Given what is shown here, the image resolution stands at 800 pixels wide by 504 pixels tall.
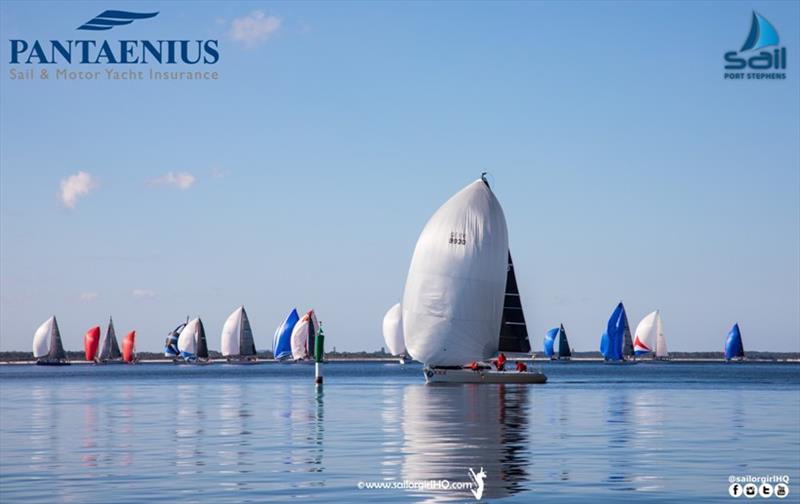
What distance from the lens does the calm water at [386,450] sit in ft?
89.0

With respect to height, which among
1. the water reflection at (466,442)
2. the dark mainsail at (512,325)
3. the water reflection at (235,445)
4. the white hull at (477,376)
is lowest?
the water reflection at (466,442)

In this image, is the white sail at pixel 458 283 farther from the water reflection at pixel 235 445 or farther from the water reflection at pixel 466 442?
the water reflection at pixel 235 445

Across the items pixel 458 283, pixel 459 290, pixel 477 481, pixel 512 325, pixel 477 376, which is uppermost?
pixel 458 283

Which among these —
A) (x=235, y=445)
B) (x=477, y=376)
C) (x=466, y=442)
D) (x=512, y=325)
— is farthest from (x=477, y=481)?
(x=512, y=325)

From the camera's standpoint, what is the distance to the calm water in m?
27.1

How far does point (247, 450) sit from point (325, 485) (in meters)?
9.68

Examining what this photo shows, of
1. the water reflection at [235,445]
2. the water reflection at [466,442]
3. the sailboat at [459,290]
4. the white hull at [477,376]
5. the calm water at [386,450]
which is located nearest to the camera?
the calm water at [386,450]

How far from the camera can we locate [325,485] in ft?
91.7

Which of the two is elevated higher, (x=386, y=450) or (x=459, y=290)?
(x=459, y=290)

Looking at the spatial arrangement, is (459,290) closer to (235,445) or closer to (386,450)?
(235,445)

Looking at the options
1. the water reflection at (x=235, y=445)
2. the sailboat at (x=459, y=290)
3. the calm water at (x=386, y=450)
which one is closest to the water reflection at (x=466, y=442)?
the calm water at (x=386, y=450)

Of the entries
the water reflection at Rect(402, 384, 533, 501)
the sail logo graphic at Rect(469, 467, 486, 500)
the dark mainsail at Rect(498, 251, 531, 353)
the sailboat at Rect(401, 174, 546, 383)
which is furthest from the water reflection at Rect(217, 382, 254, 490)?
the dark mainsail at Rect(498, 251, 531, 353)

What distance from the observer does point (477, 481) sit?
28.2 m

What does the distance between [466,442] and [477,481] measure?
11.1m
